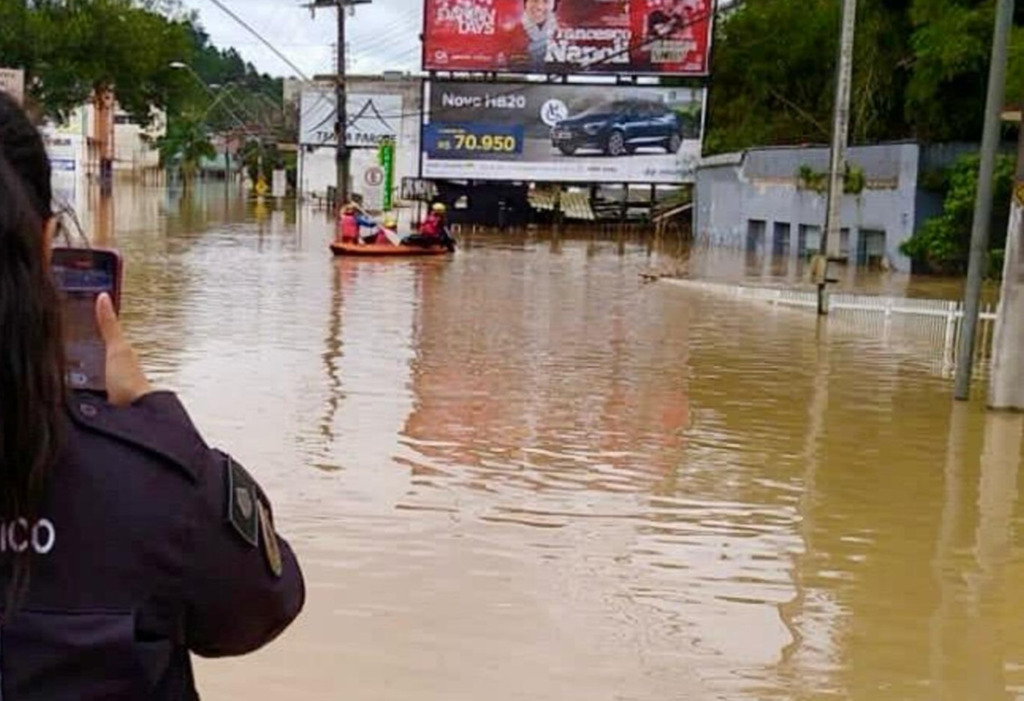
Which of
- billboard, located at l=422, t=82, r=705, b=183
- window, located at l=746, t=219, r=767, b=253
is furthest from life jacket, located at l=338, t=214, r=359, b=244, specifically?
billboard, located at l=422, t=82, r=705, b=183

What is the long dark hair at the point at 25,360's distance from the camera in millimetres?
1454

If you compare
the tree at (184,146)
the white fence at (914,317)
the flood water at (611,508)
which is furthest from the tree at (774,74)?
the tree at (184,146)

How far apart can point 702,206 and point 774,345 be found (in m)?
33.1

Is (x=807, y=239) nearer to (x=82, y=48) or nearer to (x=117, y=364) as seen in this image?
(x=82, y=48)

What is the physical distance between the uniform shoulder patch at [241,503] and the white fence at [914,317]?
512 inches

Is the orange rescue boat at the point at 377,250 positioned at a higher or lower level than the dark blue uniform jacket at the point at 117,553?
lower

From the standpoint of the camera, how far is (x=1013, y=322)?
11.2 metres

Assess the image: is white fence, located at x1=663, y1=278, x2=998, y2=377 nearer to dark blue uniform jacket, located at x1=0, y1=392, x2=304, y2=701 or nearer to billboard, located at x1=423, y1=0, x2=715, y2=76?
dark blue uniform jacket, located at x1=0, y1=392, x2=304, y2=701

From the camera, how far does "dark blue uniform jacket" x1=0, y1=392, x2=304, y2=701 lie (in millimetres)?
1487

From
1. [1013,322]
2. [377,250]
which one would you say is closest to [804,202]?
[377,250]

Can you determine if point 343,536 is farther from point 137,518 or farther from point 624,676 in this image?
point 137,518

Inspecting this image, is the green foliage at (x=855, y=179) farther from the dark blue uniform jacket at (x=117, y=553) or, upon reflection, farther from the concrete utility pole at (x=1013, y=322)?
the dark blue uniform jacket at (x=117, y=553)

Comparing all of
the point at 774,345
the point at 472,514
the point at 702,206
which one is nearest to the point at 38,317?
the point at 472,514

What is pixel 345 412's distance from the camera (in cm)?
1073
